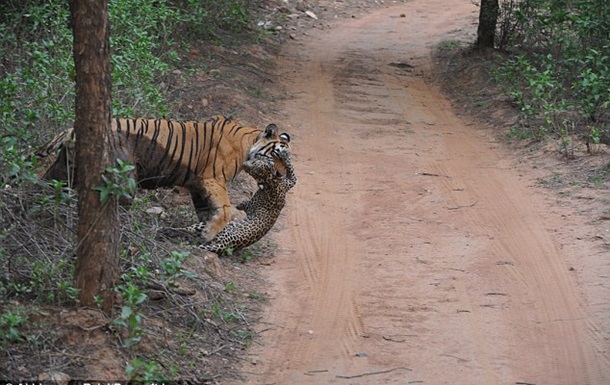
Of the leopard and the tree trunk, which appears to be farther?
the tree trunk

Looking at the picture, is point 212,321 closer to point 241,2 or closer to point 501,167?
point 501,167

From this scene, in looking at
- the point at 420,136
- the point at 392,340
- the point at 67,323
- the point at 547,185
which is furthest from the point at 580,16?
the point at 67,323

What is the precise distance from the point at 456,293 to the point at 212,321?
80.8 inches

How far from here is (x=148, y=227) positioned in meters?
7.39

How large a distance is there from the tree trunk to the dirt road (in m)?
2.22

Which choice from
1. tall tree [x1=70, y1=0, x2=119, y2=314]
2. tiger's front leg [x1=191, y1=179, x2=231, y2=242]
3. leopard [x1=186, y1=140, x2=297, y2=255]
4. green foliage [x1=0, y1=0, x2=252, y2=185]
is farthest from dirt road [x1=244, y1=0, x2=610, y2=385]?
green foliage [x1=0, y1=0, x2=252, y2=185]

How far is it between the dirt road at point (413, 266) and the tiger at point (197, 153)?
32.7 inches

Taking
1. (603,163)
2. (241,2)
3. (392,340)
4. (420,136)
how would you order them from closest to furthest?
1. (392,340)
2. (603,163)
3. (420,136)
4. (241,2)

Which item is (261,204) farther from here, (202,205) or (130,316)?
(130,316)

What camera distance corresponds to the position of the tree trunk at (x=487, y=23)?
15.6 m

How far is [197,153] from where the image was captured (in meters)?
8.26

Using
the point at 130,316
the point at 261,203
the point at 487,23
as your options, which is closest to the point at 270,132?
the point at 261,203

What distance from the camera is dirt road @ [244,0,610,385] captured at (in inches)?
253

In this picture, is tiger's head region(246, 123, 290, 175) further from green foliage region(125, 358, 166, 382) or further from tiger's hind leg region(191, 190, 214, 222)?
green foliage region(125, 358, 166, 382)
